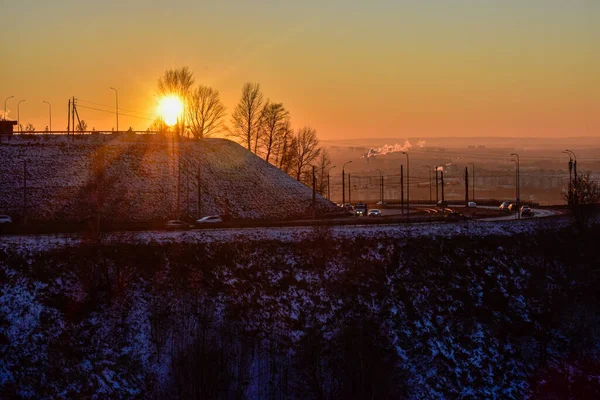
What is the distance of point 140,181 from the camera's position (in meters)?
83.7

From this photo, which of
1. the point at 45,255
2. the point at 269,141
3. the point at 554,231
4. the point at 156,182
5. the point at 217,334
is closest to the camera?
the point at 217,334

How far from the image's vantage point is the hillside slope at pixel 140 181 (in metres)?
77.0

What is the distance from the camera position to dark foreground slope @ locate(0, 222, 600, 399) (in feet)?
127

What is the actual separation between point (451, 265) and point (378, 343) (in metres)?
12.8

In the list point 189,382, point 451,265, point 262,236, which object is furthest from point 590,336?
point 189,382

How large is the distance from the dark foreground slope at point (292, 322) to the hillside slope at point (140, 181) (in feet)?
88.0

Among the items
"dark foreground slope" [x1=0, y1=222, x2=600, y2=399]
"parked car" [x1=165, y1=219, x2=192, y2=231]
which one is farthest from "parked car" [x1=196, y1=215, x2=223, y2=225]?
"dark foreground slope" [x1=0, y1=222, x2=600, y2=399]

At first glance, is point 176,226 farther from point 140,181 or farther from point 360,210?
point 360,210

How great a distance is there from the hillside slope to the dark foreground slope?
26812 mm

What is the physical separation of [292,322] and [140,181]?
4347 cm

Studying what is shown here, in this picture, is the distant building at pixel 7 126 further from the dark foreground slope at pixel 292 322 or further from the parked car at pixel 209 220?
the dark foreground slope at pixel 292 322

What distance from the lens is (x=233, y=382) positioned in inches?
1548

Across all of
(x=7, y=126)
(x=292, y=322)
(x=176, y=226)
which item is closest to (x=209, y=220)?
(x=176, y=226)

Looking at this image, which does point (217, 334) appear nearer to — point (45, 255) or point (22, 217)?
point (45, 255)
